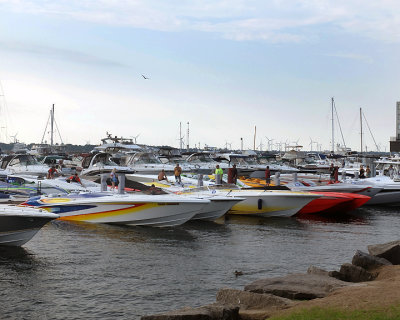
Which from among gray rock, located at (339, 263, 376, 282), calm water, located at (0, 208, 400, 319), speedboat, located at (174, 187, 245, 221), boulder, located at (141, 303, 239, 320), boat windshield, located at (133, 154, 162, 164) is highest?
boat windshield, located at (133, 154, 162, 164)

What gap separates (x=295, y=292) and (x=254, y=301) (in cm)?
107

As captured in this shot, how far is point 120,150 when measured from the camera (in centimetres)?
6134

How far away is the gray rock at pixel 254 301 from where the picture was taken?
962 centimetres

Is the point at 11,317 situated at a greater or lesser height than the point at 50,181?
lesser

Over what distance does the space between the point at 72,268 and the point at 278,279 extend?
227 inches

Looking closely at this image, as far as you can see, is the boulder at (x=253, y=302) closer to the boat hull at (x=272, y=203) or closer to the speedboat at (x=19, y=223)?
the speedboat at (x=19, y=223)

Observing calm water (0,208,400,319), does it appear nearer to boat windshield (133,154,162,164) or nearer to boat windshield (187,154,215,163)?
boat windshield (133,154,162,164)

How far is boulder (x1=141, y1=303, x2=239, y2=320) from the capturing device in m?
8.22

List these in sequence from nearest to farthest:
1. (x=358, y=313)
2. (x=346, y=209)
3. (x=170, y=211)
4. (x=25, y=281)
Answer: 1. (x=358, y=313)
2. (x=25, y=281)
3. (x=170, y=211)
4. (x=346, y=209)

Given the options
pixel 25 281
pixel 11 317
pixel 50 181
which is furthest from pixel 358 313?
pixel 50 181

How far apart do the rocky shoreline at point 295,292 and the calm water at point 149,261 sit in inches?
60.9

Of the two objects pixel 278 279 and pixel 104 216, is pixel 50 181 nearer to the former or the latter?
pixel 104 216

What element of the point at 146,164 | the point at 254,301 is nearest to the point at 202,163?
the point at 146,164

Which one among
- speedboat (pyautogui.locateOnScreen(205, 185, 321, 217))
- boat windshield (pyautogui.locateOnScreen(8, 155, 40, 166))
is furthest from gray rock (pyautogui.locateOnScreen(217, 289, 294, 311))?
boat windshield (pyautogui.locateOnScreen(8, 155, 40, 166))
